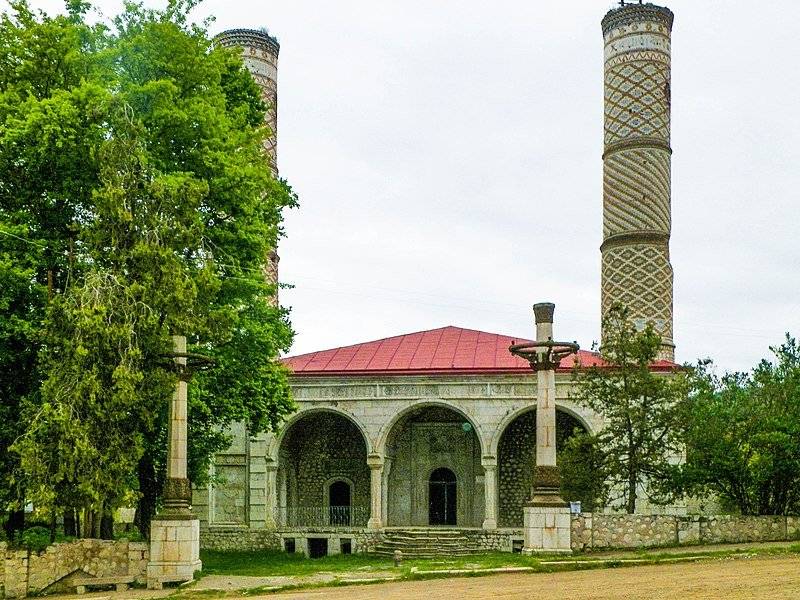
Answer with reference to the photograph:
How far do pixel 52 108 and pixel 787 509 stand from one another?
50.6ft

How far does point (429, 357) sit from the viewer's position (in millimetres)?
26688

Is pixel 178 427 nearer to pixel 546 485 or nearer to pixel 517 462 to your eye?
pixel 546 485

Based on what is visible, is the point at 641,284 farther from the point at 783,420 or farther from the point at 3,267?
the point at 3,267

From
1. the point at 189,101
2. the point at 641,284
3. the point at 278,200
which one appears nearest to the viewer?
the point at 189,101

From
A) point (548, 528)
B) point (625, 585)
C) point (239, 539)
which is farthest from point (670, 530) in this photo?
point (239, 539)

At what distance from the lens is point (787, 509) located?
20.7 m

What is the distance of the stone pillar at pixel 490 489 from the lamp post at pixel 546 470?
723 cm

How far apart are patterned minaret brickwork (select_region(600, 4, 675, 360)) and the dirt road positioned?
48.0ft

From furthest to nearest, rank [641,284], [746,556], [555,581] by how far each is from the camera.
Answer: [641,284], [746,556], [555,581]

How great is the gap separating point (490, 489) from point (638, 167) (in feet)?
35.8

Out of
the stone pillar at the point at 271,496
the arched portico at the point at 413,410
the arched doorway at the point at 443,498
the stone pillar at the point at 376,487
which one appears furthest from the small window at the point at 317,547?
the arched doorway at the point at 443,498

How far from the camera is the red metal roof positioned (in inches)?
997

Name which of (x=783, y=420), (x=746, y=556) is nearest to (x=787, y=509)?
(x=783, y=420)

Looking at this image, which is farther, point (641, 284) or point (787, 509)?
point (641, 284)
